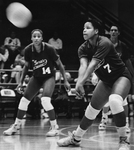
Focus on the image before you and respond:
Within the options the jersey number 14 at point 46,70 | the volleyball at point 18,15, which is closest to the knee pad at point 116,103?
the jersey number 14 at point 46,70

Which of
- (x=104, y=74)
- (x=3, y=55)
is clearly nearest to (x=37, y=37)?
(x=104, y=74)

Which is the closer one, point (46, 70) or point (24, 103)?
point (46, 70)

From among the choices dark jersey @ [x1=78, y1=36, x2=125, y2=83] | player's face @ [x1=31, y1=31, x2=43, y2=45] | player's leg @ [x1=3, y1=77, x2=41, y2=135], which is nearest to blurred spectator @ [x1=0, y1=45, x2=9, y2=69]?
player's leg @ [x1=3, y1=77, x2=41, y2=135]

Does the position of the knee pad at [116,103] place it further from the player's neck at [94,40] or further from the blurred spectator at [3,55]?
the blurred spectator at [3,55]

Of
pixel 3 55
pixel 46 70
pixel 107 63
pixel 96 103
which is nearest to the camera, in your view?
pixel 107 63

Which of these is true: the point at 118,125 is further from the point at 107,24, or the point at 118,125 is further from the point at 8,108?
the point at 107,24

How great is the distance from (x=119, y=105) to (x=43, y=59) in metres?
2.89

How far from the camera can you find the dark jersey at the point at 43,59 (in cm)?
805

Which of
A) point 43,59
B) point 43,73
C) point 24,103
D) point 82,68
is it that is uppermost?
point 43,59

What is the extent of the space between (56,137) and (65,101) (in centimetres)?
522

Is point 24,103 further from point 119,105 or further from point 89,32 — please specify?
point 119,105

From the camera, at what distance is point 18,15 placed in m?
16.0

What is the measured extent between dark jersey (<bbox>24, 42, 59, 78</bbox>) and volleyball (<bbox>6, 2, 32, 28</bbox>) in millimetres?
8112

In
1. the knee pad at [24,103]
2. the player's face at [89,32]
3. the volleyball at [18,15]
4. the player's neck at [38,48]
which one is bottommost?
the knee pad at [24,103]
